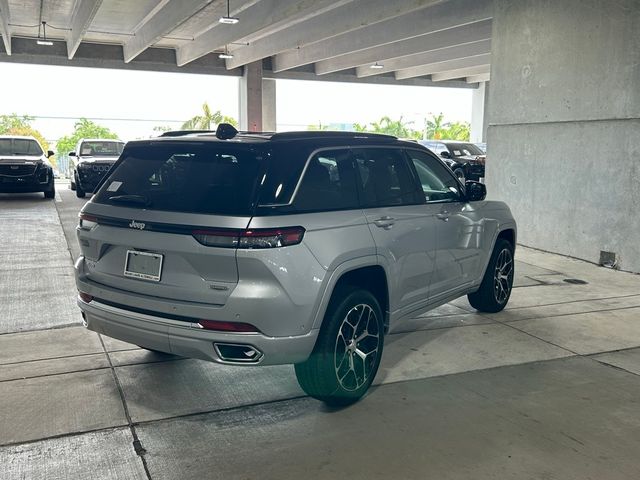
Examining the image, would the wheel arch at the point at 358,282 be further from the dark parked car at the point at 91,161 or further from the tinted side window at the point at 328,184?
the dark parked car at the point at 91,161

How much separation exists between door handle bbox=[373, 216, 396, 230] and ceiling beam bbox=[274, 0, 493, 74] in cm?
1243

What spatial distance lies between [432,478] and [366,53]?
23.4 meters

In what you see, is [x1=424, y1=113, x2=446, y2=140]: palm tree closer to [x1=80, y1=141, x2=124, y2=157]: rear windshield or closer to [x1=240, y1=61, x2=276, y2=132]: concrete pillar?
[x1=240, y1=61, x2=276, y2=132]: concrete pillar

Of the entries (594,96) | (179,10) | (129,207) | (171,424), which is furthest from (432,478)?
(179,10)

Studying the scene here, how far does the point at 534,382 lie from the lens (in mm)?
4457

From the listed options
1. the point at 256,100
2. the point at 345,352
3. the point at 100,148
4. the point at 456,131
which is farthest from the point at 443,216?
the point at 456,131

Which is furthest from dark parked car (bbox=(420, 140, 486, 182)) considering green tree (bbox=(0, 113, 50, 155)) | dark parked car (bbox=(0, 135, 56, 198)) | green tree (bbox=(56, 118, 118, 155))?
green tree (bbox=(0, 113, 50, 155))

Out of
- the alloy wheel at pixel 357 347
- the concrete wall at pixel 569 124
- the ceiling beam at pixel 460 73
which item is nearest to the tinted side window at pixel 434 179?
the alloy wheel at pixel 357 347

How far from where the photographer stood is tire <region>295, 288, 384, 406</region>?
12.2ft

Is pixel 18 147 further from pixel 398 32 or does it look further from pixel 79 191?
pixel 398 32

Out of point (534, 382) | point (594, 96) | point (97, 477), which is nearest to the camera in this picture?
point (97, 477)

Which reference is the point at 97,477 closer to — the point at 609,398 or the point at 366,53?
the point at 609,398

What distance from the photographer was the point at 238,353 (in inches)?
136

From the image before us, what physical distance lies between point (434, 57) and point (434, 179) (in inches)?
831
